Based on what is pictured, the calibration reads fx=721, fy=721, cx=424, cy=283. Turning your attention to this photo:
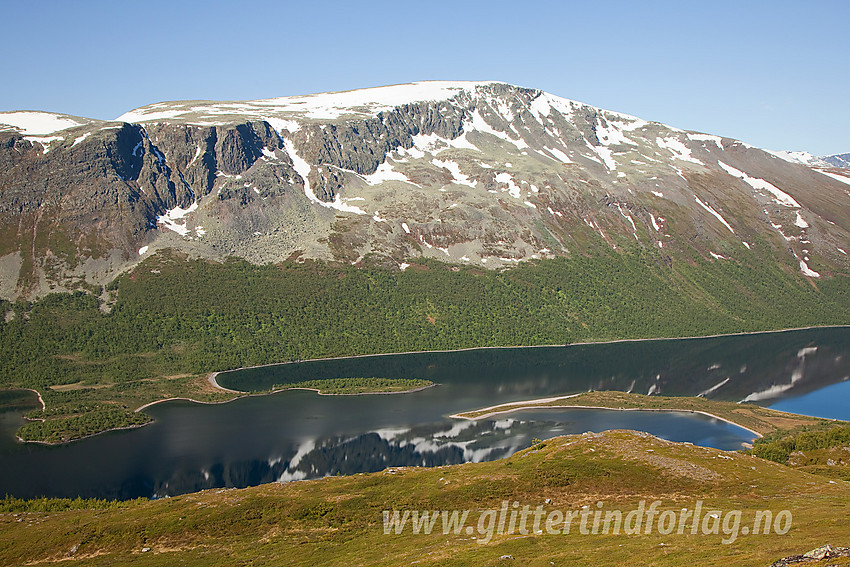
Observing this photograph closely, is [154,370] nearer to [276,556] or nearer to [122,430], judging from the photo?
[122,430]

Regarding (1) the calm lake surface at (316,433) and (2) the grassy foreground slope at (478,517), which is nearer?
(2) the grassy foreground slope at (478,517)

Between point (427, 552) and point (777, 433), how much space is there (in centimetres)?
10364

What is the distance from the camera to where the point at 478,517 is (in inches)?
2709

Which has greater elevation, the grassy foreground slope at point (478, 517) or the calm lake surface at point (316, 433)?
the grassy foreground slope at point (478, 517)

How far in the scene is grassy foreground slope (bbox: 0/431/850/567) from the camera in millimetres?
51812

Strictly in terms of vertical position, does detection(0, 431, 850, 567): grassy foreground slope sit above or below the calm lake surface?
above

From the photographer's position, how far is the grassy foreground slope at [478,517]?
51.8 metres

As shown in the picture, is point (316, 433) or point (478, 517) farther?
point (316, 433)

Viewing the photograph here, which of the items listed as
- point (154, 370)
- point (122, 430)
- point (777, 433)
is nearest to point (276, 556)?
point (122, 430)

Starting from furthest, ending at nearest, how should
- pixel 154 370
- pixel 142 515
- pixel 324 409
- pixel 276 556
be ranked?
pixel 154 370 < pixel 324 409 < pixel 142 515 < pixel 276 556

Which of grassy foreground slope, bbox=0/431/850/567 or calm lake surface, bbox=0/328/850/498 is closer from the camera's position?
grassy foreground slope, bbox=0/431/850/567

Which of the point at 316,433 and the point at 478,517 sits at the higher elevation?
the point at 478,517

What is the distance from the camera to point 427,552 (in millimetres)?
56844

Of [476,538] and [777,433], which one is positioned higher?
[476,538]
